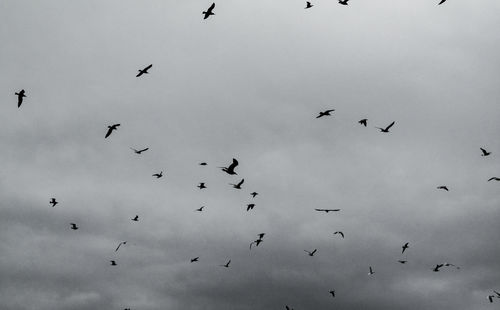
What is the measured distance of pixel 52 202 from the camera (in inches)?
2879

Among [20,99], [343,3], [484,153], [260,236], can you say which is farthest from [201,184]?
[484,153]

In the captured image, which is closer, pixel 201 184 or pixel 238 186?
pixel 238 186

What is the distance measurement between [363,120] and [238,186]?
1754 centimetres

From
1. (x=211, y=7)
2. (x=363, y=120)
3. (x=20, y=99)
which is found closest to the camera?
(x=211, y=7)

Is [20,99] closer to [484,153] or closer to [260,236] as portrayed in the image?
[260,236]

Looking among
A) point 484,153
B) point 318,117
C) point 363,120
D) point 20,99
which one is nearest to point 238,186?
point 318,117

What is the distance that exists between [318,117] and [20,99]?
3021cm

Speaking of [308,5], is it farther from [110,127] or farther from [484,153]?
[484,153]

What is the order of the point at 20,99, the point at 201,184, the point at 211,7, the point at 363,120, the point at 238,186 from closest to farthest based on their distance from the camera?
the point at 211,7, the point at 20,99, the point at 238,186, the point at 363,120, the point at 201,184

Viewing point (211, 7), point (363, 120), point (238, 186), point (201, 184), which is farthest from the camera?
point (201, 184)

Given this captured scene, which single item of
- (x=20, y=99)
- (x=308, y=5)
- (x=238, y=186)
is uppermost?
(x=308, y=5)

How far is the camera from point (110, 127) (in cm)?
5681

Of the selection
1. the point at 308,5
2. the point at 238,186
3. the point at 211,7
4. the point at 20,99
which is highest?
the point at 308,5

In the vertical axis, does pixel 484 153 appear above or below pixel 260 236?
above
